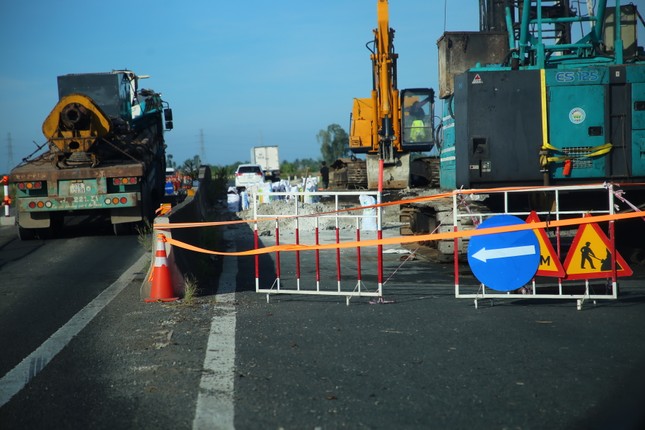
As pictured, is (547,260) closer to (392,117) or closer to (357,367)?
(357,367)

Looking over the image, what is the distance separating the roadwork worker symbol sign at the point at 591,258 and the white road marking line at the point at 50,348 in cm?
522

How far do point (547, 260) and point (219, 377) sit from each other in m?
4.47

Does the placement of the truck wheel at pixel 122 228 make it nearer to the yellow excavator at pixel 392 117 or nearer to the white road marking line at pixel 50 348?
the white road marking line at pixel 50 348

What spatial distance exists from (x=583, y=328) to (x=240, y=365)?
10.8 feet

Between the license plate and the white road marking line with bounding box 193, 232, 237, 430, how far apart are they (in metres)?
9.68

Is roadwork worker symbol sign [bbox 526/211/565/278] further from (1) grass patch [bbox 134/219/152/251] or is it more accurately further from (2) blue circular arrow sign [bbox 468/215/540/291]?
(1) grass patch [bbox 134/219/152/251]

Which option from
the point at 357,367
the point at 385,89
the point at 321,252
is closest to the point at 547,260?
the point at 357,367

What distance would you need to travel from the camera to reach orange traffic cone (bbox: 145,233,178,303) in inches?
366

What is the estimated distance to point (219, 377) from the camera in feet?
18.8

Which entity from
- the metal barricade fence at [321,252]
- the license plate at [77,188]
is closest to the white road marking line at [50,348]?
the metal barricade fence at [321,252]

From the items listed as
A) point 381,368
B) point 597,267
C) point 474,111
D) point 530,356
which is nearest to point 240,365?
point 381,368

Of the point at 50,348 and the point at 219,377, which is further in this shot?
the point at 50,348

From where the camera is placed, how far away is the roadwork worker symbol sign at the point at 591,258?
28.5 feet

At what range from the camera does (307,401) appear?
5121 mm
